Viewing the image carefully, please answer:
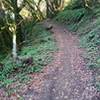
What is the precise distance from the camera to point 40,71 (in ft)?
17.4

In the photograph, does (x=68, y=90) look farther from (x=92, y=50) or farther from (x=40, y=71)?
(x=92, y=50)

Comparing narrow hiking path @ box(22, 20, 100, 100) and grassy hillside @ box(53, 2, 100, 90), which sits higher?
grassy hillside @ box(53, 2, 100, 90)

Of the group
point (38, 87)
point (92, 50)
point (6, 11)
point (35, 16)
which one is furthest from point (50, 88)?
point (35, 16)

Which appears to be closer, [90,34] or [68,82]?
[68,82]

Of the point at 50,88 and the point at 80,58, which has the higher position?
the point at 80,58

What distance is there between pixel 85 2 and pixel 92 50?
790 cm

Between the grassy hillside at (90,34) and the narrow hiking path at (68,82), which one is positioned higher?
the grassy hillside at (90,34)

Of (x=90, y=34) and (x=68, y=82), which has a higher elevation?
(x=90, y=34)

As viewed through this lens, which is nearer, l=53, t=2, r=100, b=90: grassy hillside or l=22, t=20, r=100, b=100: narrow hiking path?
l=22, t=20, r=100, b=100: narrow hiking path

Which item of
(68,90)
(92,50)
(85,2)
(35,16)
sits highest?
(85,2)

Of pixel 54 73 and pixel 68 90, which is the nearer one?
pixel 68 90

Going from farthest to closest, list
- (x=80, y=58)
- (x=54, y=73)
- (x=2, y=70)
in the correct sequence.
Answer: (x=80, y=58)
(x=2, y=70)
(x=54, y=73)

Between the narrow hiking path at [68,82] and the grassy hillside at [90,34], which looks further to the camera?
the grassy hillside at [90,34]

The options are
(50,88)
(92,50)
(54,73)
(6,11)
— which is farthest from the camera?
(6,11)
